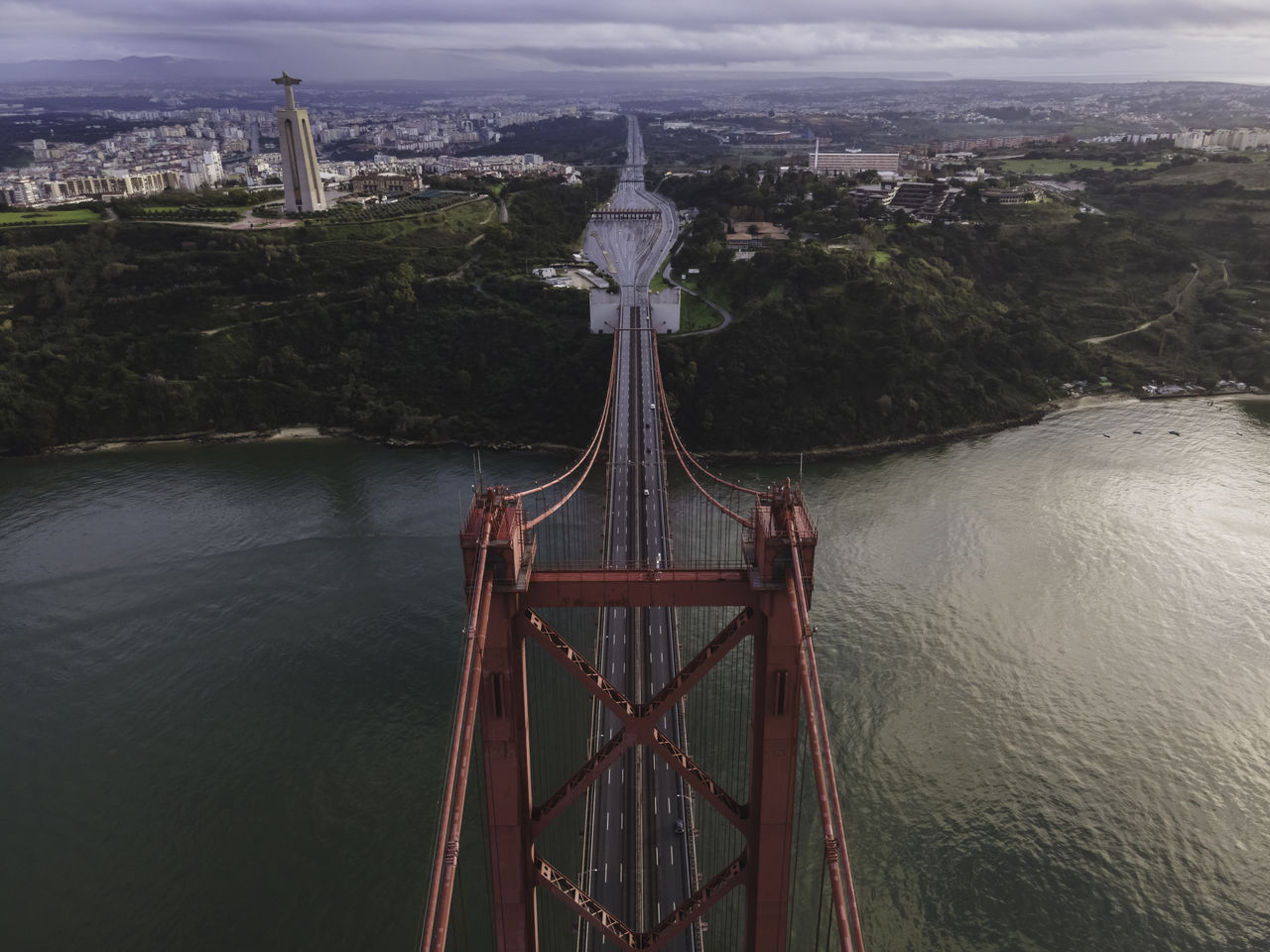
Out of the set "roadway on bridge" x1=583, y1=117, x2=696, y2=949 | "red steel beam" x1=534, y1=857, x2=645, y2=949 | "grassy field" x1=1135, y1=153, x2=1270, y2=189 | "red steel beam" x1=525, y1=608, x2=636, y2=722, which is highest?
"grassy field" x1=1135, y1=153, x2=1270, y2=189

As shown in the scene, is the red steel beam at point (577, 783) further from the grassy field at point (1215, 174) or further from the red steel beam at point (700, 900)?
the grassy field at point (1215, 174)

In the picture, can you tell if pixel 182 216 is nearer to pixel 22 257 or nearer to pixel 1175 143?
pixel 22 257

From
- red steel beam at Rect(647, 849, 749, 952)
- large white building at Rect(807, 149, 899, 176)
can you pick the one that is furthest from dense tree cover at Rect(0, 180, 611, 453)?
large white building at Rect(807, 149, 899, 176)

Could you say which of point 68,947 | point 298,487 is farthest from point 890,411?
point 68,947

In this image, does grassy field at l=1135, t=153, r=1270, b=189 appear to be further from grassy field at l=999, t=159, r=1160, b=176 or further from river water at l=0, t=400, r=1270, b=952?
river water at l=0, t=400, r=1270, b=952

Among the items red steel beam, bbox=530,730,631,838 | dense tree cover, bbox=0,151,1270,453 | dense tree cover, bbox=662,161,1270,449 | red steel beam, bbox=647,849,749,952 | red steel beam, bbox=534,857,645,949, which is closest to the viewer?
red steel beam, bbox=530,730,631,838

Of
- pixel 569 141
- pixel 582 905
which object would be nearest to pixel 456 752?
pixel 582 905

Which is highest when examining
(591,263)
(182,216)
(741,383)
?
(182,216)
